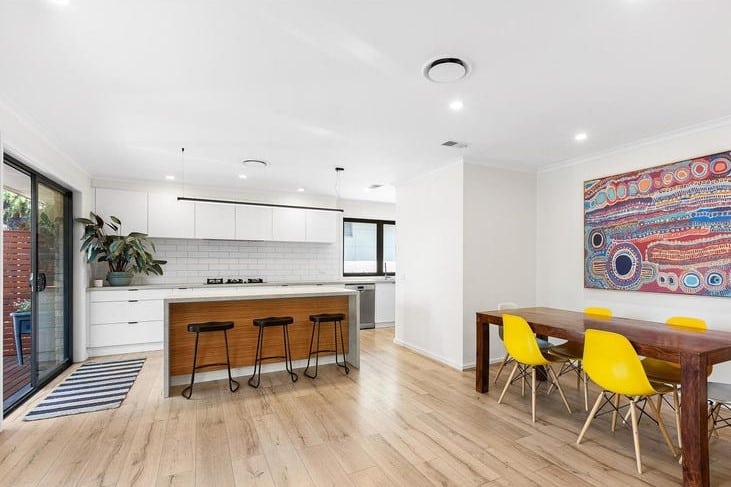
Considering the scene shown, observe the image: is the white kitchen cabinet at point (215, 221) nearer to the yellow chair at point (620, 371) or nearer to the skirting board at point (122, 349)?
the skirting board at point (122, 349)

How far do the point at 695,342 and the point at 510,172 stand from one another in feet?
9.60

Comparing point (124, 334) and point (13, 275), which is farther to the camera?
point (124, 334)

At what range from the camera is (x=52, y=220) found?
424 cm

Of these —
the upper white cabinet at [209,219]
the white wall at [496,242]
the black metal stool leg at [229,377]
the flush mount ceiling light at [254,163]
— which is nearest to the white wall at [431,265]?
the white wall at [496,242]

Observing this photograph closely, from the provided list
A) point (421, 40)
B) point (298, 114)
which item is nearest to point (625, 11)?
point (421, 40)

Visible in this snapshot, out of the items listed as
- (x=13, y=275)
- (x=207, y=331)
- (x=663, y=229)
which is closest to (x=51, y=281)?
(x=13, y=275)

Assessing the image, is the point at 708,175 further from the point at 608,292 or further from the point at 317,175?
the point at 317,175

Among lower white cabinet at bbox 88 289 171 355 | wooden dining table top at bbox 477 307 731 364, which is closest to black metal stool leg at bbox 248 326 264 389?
lower white cabinet at bbox 88 289 171 355

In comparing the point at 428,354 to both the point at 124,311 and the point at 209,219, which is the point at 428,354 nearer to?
the point at 209,219

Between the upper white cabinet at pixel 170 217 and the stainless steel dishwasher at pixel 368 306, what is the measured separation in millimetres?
3167

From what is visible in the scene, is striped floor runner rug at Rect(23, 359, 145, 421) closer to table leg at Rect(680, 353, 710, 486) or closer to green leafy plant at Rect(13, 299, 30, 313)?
green leafy plant at Rect(13, 299, 30, 313)

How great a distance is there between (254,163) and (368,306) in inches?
142

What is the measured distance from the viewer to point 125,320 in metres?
5.09

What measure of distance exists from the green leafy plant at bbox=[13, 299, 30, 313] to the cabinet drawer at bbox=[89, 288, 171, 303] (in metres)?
1.41
